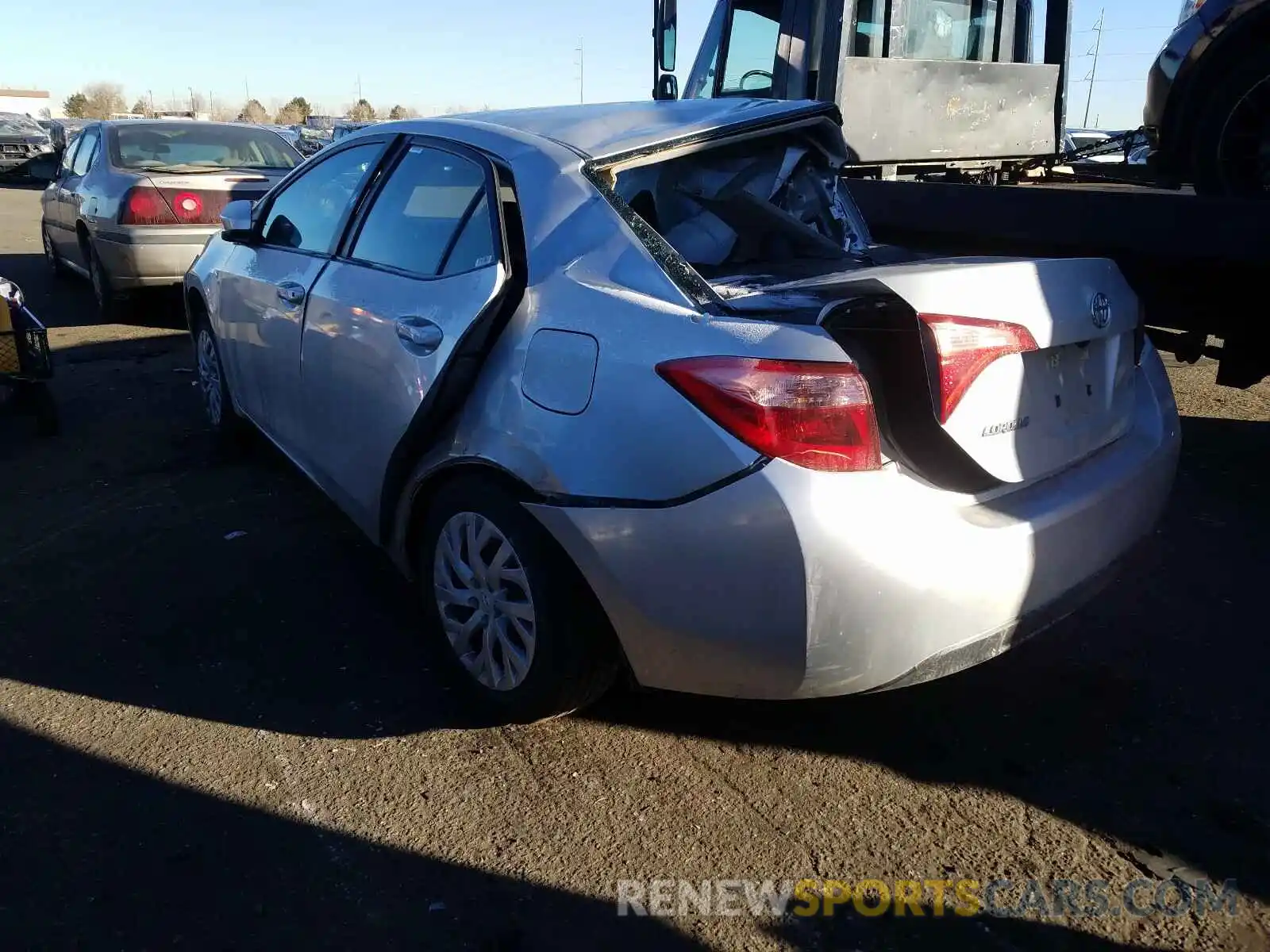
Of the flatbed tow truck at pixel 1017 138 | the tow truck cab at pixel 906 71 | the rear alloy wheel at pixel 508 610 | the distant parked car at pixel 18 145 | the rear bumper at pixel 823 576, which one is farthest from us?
the distant parked car at pixel 18 145

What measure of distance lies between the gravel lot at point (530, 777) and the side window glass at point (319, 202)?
4.17ft

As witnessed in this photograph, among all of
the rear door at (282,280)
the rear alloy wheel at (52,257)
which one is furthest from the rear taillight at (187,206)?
the rear door at (282,280)

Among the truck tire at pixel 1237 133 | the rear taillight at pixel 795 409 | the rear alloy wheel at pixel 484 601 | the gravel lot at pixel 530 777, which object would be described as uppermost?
the truck tire at pixel 1237 133

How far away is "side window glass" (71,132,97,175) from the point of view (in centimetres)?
930

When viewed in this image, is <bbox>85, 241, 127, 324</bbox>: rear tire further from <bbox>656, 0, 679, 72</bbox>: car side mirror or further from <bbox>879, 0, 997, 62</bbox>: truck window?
<bbox>879, 0, 997, 62</bbox>: truck window

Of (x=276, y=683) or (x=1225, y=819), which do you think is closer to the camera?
(x=1225, y=819)

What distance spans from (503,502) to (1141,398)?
75.7 inches

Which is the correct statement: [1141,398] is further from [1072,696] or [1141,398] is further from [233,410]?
[233,410]

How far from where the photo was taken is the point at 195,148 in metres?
8.99

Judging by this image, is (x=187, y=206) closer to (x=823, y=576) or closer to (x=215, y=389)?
(x=215, y=389)

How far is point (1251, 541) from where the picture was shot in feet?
13.7

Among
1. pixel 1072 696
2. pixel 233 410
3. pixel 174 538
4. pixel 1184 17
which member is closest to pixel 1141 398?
pixel 1072 696

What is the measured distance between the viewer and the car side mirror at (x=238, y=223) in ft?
15.1

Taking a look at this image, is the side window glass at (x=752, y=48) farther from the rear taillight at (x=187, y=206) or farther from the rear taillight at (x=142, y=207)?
the rear taillight at (x=142, y=207)
